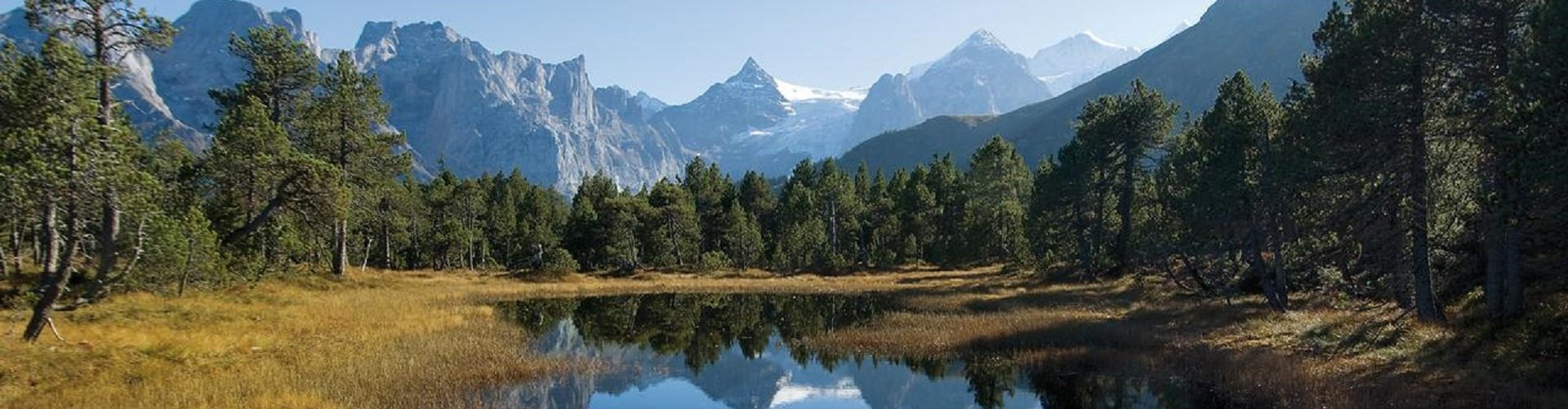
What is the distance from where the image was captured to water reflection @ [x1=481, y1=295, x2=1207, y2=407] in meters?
20.0

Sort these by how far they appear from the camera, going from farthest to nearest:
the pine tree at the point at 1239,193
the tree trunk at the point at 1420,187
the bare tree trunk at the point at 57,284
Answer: the pine tree at the point at 1239,193 < the tree trunk at the point at 1420,187 < the bare tree trunk at the point at 57,284

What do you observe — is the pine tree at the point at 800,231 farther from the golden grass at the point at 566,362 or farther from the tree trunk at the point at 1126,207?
the golden grass at the point at 566,362

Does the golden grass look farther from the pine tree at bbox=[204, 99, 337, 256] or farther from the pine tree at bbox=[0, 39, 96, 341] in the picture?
the pine tree at bbox=[204, 99, 337, 256]

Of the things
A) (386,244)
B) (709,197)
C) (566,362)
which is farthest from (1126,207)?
(386,244)

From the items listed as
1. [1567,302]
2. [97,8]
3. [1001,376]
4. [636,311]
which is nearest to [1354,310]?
[1567,302]

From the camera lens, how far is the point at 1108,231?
61.1 metres

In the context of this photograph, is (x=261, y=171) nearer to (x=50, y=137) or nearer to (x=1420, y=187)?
(x=50, y=137)

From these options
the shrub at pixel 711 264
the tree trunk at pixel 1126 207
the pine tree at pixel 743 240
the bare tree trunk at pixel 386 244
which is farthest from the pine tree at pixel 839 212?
the bare tree trunk at pixel 386 244

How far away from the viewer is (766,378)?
80.1ft

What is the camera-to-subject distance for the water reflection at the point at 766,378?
20.0 metres

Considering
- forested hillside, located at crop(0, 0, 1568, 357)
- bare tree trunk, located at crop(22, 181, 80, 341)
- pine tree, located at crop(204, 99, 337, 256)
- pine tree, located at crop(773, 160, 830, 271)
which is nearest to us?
bare tree trunk, located at crop(22, 181, 80, 341)

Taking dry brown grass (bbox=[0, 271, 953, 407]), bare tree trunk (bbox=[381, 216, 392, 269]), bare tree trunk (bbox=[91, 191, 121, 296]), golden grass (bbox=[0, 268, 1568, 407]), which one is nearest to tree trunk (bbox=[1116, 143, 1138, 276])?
golden grass (bbox=[0, 268, 1568, 407])

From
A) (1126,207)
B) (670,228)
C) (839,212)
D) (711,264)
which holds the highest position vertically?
(839,212)

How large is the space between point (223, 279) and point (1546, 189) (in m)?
40.0
